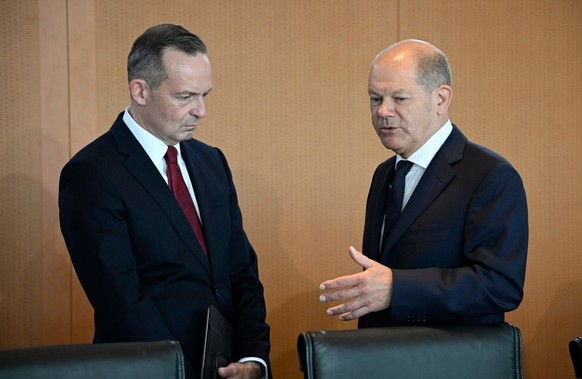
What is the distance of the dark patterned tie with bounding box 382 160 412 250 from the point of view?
7.93 ft

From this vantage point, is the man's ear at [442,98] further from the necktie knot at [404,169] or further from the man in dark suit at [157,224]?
the man in dark suit at [157,224]

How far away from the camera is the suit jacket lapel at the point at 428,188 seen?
91.8 inches

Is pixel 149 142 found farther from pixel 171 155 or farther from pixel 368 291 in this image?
pixel 368 291

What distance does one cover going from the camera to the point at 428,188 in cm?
235

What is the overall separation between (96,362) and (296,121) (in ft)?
8.30

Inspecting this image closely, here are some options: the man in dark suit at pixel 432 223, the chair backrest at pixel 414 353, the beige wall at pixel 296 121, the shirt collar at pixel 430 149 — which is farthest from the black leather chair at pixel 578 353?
the beige wall at pixel 296 121

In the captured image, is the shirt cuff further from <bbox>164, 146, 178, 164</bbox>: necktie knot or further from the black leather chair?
the black leather chair

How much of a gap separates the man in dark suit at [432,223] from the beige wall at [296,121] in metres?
1.46

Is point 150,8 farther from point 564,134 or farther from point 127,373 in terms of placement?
point 127,373

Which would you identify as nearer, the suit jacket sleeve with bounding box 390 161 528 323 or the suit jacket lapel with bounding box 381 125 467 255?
the suit jacket sleeve with bounding box 390 161 528 323

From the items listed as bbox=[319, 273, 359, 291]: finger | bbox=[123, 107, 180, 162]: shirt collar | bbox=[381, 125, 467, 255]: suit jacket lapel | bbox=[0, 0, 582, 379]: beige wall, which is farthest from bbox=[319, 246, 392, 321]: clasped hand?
bbox=[0, 0, 582, 379]: beige wall

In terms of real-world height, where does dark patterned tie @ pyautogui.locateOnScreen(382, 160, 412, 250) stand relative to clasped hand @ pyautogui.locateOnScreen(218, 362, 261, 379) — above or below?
above

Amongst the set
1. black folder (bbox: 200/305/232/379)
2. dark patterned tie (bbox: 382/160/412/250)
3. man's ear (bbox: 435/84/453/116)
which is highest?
man's ear (bbox: 435/84/453/116)

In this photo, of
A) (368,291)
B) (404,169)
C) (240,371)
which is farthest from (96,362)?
(404,169)
